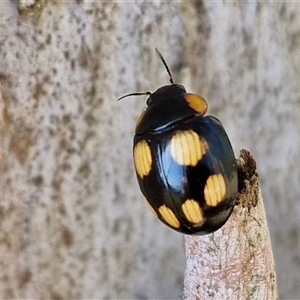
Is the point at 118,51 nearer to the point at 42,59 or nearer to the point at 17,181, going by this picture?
the point at 42,59

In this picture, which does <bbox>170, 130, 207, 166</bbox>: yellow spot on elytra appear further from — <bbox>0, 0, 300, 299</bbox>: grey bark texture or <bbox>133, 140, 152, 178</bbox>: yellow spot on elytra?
<bbox>0, 0, 300, 299</bbox>: grey bark texture

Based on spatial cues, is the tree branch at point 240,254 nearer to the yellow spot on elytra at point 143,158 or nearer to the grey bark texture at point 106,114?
the yellow spot on elytra at point 143,158

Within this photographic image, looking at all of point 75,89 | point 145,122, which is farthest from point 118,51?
point 145,122

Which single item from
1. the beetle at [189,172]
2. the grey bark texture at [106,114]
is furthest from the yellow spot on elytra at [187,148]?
the grey bark texture at [106,114]

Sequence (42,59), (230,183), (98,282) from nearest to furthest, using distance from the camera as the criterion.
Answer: (230,183) < (42,59) < (98,282)

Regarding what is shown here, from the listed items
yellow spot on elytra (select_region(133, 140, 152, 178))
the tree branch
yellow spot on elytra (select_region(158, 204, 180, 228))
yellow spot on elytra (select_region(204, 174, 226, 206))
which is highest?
yellow spot on elytra (select_region(133, 140, 152, 178))

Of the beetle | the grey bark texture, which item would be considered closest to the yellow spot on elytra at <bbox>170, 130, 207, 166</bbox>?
the beetle
